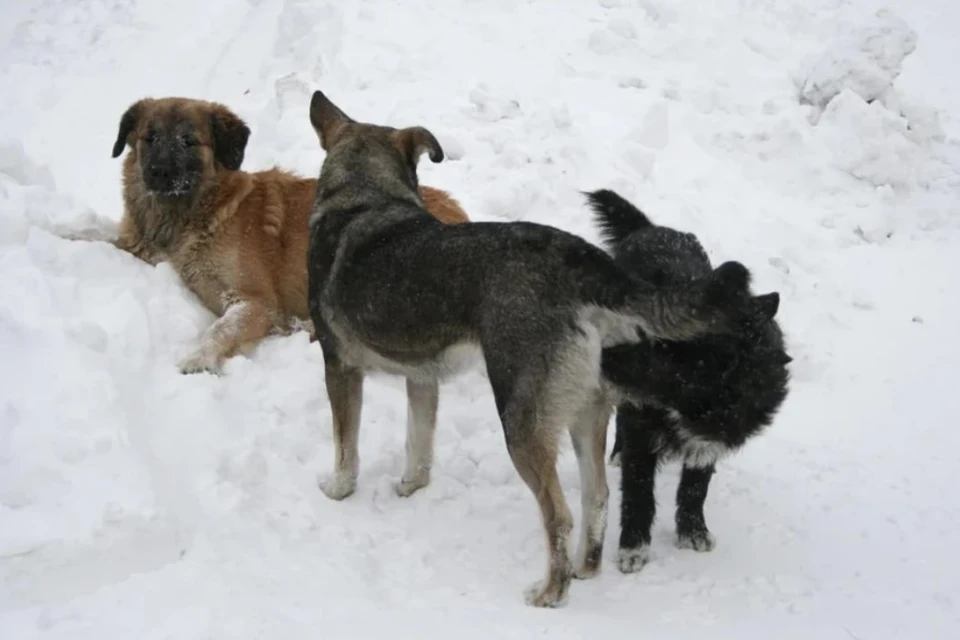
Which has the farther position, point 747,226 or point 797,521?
point 747,226

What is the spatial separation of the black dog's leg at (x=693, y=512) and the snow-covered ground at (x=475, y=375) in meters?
0.11

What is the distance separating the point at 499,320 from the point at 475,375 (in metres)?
2.34

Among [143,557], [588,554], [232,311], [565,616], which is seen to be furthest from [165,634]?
[232,311]

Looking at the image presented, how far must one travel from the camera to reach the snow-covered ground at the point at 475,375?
13.6 feet

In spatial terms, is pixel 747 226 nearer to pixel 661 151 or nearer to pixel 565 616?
pixel 661 151

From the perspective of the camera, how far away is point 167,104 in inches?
279

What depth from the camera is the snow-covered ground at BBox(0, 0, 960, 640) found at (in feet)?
13.6

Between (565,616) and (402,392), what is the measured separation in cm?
245

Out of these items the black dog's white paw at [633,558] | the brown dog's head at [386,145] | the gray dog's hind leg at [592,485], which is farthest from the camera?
the brown dog's head at [386,145]

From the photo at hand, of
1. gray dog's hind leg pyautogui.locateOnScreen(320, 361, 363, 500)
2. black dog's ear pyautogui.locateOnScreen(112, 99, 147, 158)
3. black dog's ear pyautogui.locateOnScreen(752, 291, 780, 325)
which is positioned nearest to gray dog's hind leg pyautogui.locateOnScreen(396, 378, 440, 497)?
gray dog's hind leg pyautogui.locateOnScreen(320, 361, 363, 500)

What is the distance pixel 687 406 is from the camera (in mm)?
4520

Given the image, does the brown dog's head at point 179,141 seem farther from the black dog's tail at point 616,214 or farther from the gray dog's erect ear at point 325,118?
the black dog's tail at point 616,214

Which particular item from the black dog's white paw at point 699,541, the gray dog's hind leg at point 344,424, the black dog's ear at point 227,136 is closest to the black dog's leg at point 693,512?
the black dog's white paw at point 699,541

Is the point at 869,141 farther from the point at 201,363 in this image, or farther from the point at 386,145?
the point at 201,363
